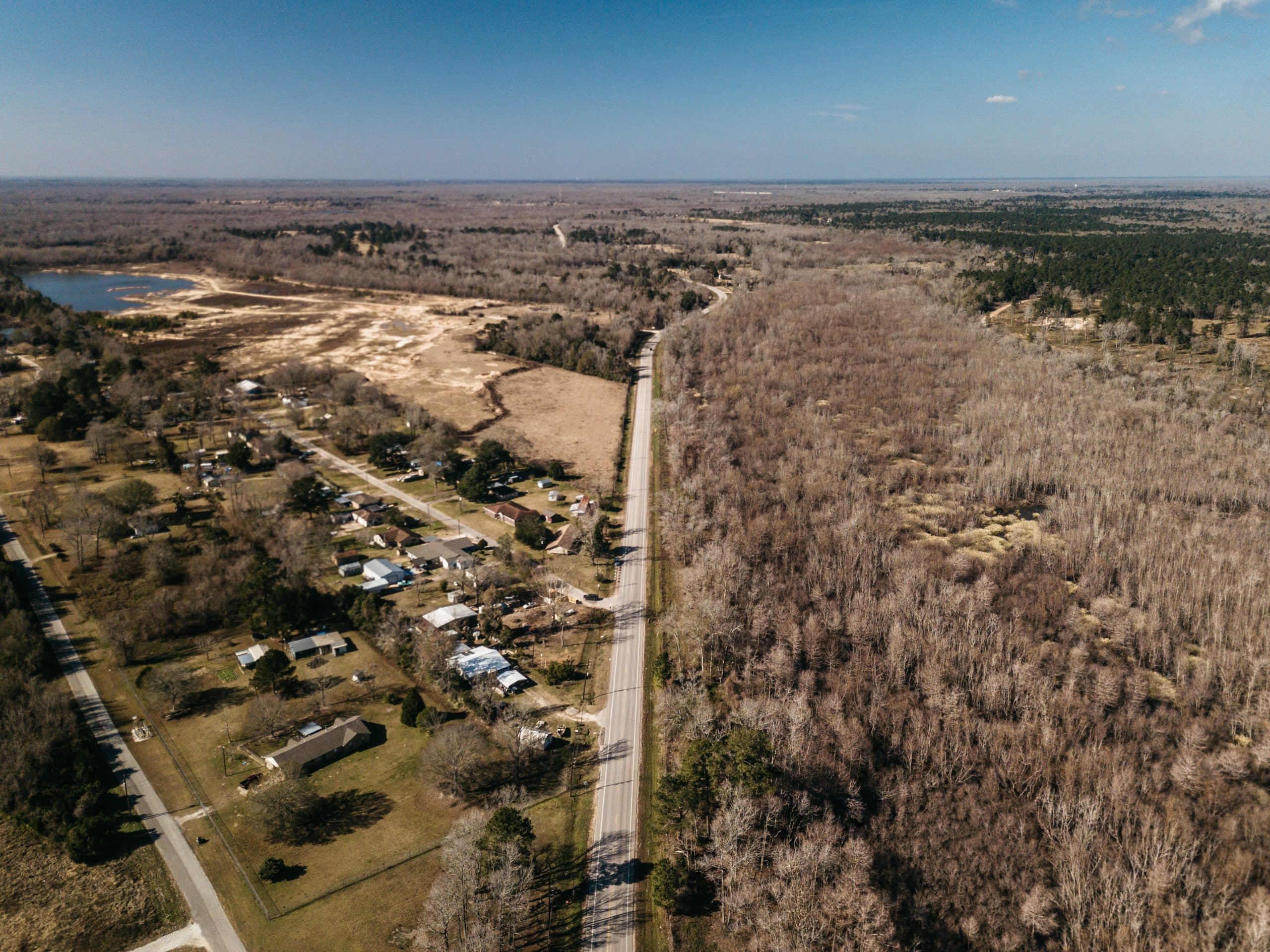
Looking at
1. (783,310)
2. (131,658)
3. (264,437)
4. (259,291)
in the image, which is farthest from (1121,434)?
(259,291)

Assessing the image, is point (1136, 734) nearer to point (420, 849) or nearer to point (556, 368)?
point (420, 849)

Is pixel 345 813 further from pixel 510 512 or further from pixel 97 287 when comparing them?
pixel 97 287

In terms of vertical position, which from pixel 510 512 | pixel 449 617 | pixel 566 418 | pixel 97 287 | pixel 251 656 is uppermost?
pixel 97 287

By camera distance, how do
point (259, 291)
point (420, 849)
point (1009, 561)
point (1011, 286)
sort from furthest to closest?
point (259, 291) → point (1011, 286) → point (1009, 561) → point (420, 849)

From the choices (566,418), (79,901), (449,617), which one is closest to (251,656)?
(449,617)

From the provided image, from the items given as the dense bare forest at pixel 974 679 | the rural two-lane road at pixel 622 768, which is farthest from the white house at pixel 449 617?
the dense bare forest at pixel 974 679
